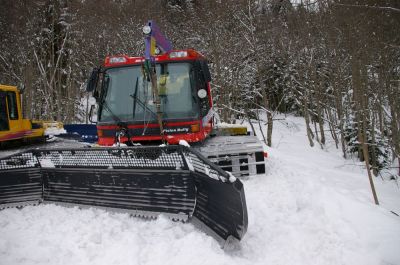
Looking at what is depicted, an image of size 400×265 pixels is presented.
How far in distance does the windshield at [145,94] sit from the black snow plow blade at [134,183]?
1202 mm

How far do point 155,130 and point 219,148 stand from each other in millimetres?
1081

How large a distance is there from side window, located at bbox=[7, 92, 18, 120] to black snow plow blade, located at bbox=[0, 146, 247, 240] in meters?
3.85

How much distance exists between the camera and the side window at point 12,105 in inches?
368

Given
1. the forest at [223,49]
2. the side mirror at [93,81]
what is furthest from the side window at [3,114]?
the forest at [223,49]

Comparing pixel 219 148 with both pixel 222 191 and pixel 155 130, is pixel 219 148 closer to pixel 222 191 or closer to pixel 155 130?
pixel 155 130

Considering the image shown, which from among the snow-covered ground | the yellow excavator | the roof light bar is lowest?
the snow-covered ground

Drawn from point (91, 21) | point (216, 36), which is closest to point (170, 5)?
point (91, 21)

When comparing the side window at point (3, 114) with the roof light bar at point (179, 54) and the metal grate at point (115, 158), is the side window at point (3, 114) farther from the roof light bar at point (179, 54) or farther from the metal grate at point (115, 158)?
the roof light bar at point (179, 54)

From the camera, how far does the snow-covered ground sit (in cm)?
393

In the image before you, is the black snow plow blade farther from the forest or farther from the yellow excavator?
the forest

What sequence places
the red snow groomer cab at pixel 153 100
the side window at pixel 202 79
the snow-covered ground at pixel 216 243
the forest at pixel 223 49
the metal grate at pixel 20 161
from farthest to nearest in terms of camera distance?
1. the forest at pixel 223 49
2. the side window at pixel 202 79
3. the red snow groomer cab at pixel 153 100
4. the metal grate at pixel 20 161
5. the snow-covered ground at pixel 216 243

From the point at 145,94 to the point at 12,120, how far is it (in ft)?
15.9

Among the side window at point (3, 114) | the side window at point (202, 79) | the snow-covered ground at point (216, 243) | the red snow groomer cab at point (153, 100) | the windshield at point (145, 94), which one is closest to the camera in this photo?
the snow-covered ground at point (216, 243)

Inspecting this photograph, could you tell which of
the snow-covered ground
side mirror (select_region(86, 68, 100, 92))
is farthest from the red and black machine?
the snow-covered ground
